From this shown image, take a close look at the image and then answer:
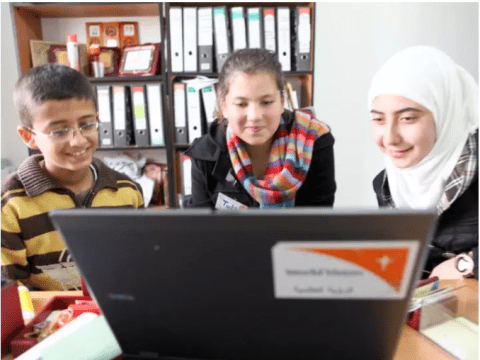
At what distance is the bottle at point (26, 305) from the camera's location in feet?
2.40

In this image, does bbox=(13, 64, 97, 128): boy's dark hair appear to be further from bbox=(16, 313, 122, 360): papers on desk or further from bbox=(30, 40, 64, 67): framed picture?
bbox=(30, 40, 64, 67): framed picture

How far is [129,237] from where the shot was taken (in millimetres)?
428

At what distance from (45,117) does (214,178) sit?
0.64 metres

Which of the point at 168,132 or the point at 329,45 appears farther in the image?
the point at 329,45

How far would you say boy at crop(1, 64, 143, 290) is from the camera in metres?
1.16

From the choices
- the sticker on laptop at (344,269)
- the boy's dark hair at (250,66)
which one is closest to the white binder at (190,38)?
the boy's dark hair at (250,66)

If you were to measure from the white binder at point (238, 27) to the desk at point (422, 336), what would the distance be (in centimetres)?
167

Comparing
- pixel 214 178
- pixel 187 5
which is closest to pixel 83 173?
pixel 214 178

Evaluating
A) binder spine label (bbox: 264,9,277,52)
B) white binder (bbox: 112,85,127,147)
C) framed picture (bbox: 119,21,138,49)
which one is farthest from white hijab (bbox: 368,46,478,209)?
framed picture (bbox: 119,21,138,49)

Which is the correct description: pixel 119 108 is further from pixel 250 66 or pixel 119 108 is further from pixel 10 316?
pixel 10 316

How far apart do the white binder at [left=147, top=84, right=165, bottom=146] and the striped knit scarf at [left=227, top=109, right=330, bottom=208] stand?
807mm

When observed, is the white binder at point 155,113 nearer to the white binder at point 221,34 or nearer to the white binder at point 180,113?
the white binder at point 180,113

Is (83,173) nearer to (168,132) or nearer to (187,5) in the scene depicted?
(168,132)

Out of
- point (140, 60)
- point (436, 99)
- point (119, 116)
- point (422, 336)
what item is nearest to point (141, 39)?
point (140, 60)
